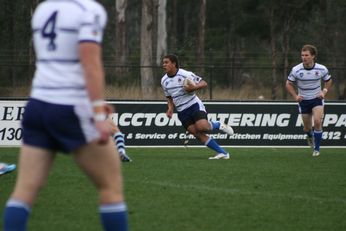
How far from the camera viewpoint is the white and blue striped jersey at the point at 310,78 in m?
16.7

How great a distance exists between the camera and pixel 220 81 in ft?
103

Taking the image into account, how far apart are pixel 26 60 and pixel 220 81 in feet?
25.4

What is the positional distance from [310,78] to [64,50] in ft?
39.5

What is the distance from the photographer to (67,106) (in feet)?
17.1

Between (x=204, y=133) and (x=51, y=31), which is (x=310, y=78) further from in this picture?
(x=51, y=31)

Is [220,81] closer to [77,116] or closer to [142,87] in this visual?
[142,87]

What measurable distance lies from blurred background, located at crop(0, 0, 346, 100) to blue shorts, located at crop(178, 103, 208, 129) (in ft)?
28.2

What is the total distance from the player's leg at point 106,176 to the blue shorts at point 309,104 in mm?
11703

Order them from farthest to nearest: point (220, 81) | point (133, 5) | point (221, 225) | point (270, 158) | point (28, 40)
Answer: point (133, 5)
point (28, 40)
point (220, 81)
point (270, 158)
point (221, 225)

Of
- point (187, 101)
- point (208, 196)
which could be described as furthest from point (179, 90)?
point (208, 196)

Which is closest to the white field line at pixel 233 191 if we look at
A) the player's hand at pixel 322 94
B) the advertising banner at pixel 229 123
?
the player's hand at pixel 322 94

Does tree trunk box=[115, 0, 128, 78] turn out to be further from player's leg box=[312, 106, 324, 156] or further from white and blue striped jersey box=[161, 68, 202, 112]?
white and blue striped jersey box=[161, 68, 202, 112]

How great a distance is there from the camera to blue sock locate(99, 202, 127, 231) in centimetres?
546

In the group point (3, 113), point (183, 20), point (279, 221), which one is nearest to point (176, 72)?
point (3, 113)
